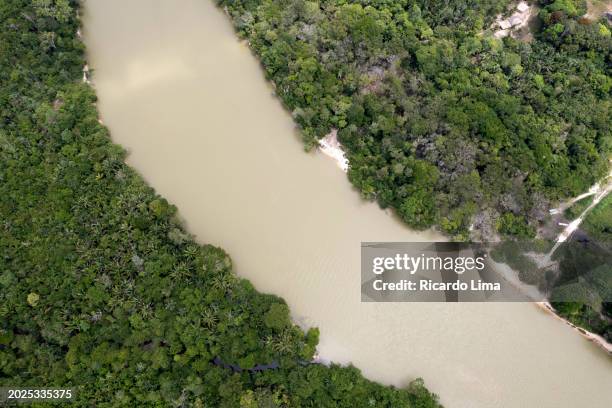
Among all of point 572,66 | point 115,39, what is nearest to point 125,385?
point 115,39

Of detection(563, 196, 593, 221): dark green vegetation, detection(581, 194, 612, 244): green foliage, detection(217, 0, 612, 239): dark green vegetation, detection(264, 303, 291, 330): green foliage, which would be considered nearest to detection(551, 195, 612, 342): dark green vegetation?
Result: detection(581, 194, 612, 244): green foliage

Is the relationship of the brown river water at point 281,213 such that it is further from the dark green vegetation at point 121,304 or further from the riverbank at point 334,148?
the dark green vegetation at point 121,304

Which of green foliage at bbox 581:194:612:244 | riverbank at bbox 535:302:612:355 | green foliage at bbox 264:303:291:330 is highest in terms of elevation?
green foliage at bbox 581:194:612:244

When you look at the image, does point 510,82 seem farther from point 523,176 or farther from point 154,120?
point 154,120

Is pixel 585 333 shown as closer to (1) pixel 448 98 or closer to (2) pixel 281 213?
(1) pixel 448 98

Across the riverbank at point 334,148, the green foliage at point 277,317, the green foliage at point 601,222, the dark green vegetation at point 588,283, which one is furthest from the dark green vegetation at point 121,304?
the green foliage at point 601,222

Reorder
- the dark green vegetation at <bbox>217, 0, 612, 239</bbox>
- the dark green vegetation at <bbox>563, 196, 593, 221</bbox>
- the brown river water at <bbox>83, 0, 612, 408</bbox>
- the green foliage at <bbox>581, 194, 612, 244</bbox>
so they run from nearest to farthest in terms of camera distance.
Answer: the brown river water at <bbox>83, 0, 612, 408</bbox>
the green foliage at <bbox>581, 194, 612, 244</bbox>
the dark green vegetation at <bbox>217, 0, 612, 239</bbox>
the dark green vegetation at <bbox>563, 196, 593, 221</bbox>

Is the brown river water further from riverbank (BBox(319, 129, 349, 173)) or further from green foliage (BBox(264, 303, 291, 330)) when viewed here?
green foliage (BBox(264, 303, 291, 330))
